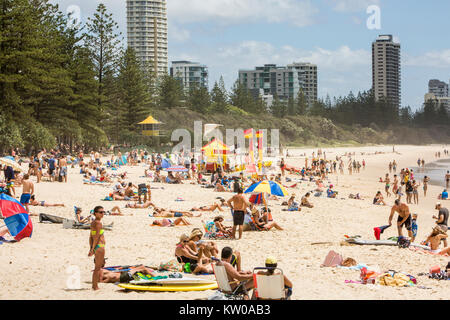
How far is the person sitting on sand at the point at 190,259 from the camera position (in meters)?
7.22

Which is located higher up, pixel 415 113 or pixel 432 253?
pixel 415 113

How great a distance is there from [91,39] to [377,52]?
524ft

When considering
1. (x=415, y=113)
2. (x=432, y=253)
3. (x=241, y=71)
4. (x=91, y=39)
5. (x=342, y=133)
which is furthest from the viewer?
(x=241, y=71)

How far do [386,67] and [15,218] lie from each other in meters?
185

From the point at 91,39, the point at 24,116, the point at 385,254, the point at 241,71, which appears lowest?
the point at 385,254

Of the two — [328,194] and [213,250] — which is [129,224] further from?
[328,194]

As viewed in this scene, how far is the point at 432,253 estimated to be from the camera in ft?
28.2

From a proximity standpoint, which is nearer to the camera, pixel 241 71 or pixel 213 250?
pixel 213 250

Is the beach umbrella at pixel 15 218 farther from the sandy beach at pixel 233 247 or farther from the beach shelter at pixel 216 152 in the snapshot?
the beach shelter at pixel 216 152

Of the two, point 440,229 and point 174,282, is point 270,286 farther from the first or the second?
point 440,229

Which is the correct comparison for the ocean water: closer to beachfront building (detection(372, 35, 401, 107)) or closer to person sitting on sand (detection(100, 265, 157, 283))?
person sitting on sand (detection(100, 265, 157, 283))

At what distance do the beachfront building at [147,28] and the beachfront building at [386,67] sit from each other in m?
79.6

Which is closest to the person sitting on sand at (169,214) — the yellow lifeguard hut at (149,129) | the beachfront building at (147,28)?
the yellow lifeguard hut at (149,129)
